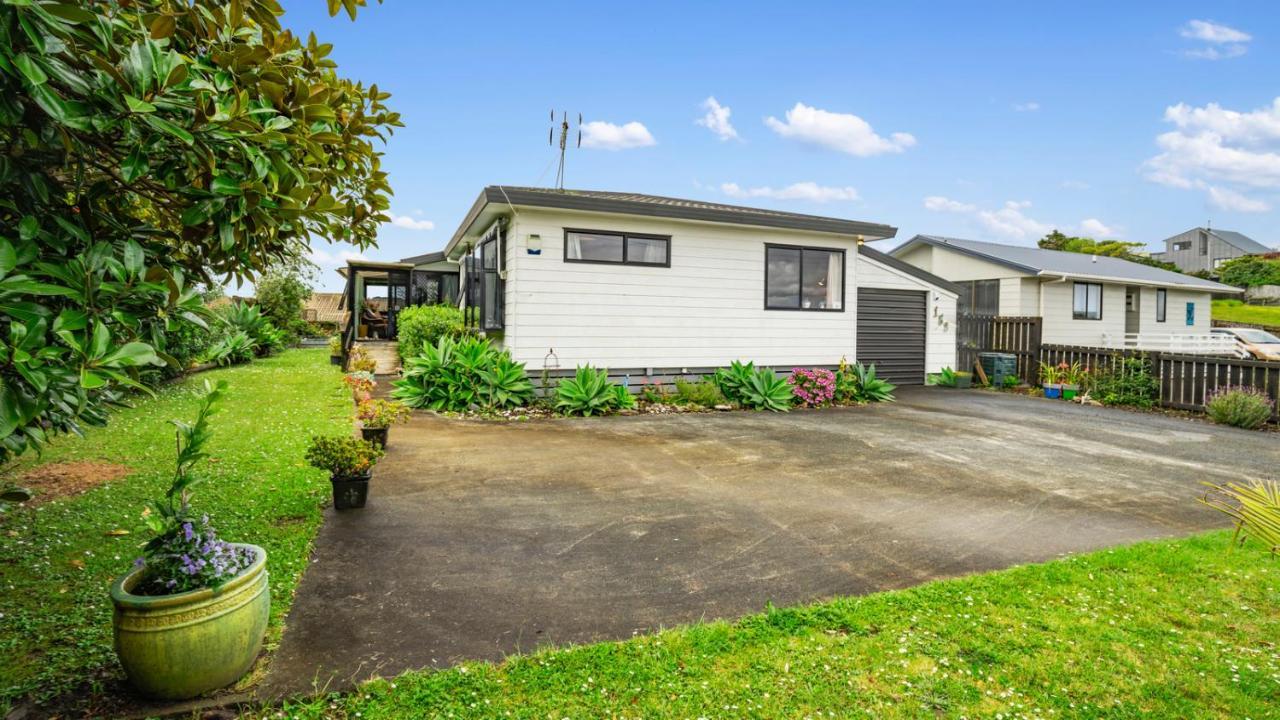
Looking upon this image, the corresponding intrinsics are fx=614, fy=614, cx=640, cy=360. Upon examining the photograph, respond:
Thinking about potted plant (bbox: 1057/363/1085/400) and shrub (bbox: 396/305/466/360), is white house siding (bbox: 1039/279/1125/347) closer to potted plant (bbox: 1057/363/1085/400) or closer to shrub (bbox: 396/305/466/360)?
potted plant (bbox: 1057/363/1085/400)

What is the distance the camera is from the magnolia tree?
5.68 feet

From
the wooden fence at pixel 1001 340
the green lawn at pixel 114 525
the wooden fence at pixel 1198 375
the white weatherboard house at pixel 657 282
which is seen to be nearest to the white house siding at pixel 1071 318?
the wooden fence at pixel 1001 340

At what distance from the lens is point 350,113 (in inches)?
131

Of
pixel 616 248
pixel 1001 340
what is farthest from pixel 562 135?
Result: pixel 1001 340

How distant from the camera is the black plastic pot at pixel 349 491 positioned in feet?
15.4

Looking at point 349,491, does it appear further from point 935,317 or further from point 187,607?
point 935,317

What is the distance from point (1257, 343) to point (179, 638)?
96.3 feet

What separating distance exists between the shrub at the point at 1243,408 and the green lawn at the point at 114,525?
1275 centimetres

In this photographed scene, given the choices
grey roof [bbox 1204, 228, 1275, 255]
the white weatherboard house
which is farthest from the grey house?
the white weatherboard house

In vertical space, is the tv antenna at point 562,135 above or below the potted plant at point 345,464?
above

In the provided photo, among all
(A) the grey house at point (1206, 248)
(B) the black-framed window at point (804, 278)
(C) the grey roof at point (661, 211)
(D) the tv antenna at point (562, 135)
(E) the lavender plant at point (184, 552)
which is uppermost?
(A) the grey house at point (1206, 248)

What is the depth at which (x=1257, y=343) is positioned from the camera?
2086 centimetres

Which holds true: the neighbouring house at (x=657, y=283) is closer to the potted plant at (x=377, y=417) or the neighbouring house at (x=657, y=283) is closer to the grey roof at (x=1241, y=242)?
the potted plant at (x=377, y=417)

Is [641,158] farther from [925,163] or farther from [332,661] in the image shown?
[332,661]
